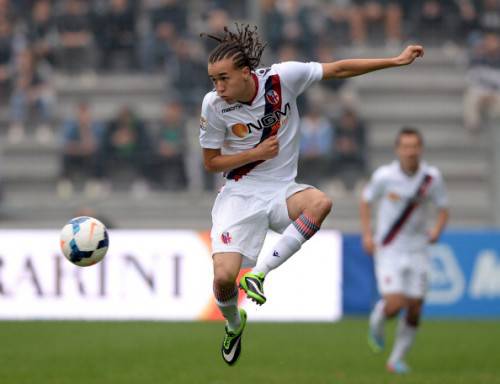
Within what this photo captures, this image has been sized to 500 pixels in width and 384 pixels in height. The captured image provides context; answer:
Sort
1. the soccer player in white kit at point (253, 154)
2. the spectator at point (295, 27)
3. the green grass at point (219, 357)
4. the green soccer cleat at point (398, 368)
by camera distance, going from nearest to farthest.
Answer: the soccer player in white kit at point (253, 154)
the green grass at point (219, 357)
the green soccer cleat at point (398, 368)
the spectator at point (295, 27)

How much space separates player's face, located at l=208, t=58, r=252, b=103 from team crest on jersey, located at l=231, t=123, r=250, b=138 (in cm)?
26

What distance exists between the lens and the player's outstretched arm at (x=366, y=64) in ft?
27.4

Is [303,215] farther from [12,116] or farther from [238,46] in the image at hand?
[12,116]

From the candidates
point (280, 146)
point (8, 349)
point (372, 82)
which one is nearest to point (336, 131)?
point (372, 82)

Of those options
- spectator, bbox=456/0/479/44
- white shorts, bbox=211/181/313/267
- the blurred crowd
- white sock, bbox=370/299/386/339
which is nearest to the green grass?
white sock, bbox=370/299/386/339

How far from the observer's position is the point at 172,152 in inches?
774

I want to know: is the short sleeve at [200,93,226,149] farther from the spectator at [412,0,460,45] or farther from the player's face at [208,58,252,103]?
the spectator at [412,0,460,45]

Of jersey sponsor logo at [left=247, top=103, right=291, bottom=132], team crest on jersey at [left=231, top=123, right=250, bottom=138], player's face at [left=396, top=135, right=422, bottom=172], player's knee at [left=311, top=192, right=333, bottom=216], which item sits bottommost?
player's face at [left=396, top=135, right=422, bottom=172]

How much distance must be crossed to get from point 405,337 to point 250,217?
3590mm

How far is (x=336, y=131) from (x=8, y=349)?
881 cm

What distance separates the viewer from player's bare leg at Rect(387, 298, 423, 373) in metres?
11.7

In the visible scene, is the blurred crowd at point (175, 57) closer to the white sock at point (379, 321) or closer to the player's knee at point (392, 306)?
the white sock at point (379, 321)

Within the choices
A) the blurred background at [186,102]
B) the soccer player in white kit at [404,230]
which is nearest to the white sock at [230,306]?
the soccer player in white kit at [404,230]

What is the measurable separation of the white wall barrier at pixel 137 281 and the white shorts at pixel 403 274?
4.53 metres
